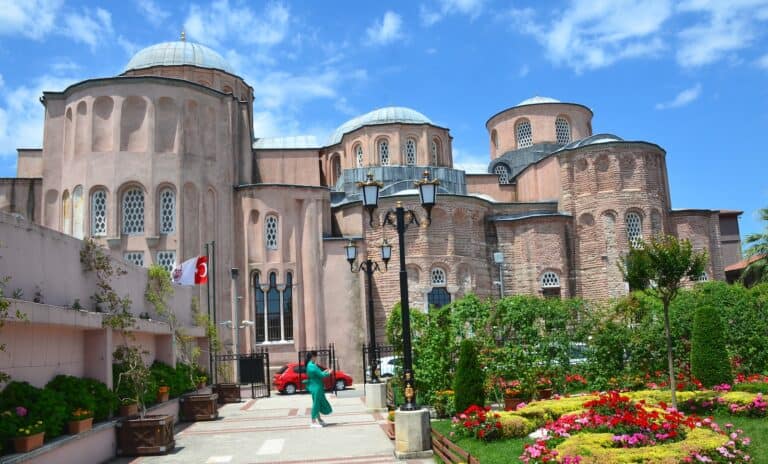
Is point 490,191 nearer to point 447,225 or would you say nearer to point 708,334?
point 447,225

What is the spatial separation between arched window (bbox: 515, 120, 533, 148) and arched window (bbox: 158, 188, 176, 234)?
24281mm

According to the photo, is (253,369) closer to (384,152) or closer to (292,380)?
(292,380)

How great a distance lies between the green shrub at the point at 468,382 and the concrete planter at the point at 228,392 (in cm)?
1171

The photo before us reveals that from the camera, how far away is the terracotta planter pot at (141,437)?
1191 centimetres

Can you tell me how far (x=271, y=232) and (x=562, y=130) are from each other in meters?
21.9

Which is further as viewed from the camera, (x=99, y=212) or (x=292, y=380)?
(x=99, y=212)

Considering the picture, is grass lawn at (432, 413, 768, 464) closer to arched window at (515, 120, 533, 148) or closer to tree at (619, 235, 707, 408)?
tree at (619, 235, 707, 408)

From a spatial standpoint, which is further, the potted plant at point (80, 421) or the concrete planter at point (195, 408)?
the concrete planter at point (195, 408)

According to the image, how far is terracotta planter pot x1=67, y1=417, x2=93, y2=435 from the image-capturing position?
10062 mm

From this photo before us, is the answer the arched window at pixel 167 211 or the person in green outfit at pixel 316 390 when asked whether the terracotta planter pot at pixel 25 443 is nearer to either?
the person in green outfit at pixel 316 390

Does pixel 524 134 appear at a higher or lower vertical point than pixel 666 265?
higher

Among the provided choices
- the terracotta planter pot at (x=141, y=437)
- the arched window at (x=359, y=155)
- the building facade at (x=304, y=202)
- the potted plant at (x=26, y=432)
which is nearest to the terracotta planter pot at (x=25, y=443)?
the potted plant at (x=26, y=432)

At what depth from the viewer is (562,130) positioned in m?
45.1

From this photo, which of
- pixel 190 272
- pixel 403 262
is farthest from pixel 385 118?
pixel 403 262
